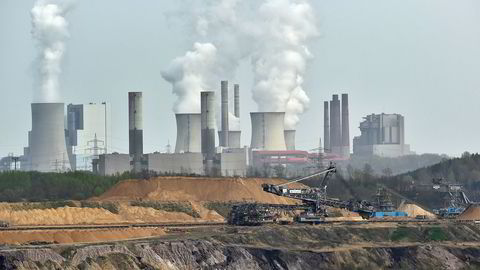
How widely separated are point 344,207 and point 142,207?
20.4 m

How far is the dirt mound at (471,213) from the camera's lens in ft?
459

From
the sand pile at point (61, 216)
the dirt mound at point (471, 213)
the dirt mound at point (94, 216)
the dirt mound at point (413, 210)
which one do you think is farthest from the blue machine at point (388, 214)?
the sand pile at point (61, 216)

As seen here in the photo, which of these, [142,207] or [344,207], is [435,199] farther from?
[142,207]

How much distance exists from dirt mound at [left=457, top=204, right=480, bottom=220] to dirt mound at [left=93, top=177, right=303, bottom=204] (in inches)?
766

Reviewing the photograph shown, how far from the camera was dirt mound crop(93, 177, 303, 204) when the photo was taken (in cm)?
14700

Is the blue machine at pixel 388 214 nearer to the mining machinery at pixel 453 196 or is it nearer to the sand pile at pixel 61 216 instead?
the mining machinery at pixel 453 196

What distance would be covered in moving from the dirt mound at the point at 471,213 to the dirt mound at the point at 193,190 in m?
19.5

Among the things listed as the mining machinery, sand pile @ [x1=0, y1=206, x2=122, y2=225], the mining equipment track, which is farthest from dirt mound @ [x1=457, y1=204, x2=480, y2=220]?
sand pile @ [x1=0, y1=206, x2=122, y2=225]

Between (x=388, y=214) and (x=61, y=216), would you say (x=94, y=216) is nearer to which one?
(x=61, y=216)

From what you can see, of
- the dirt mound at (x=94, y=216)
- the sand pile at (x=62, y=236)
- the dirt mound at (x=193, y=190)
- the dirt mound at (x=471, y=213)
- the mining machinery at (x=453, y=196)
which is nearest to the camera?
the sand pile at (x=62, y=236)

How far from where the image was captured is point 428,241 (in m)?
117

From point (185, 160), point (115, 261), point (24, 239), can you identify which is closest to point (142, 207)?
point (24, 239)

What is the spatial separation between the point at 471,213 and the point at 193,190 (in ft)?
103

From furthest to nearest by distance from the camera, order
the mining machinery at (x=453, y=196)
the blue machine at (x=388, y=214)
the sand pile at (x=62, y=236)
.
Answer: the mining machinery at (x=453, y=196) → the blue machine at (x=388, y=214) → the sand pile at (x=62, y=236)
